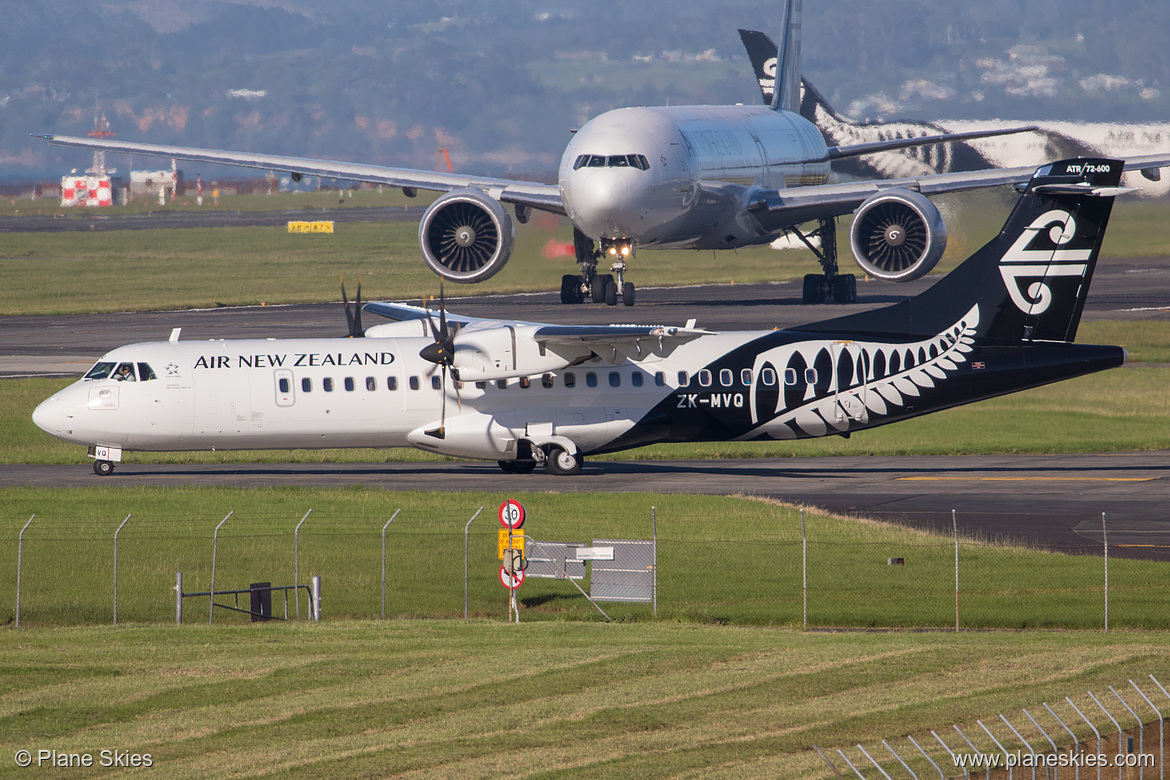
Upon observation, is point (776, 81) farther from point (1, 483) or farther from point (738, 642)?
point (738, 642)

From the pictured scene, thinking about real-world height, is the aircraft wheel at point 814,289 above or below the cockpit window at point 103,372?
above

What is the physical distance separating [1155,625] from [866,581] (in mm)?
4776

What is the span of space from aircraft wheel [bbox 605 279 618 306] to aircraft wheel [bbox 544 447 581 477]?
74.7 ft

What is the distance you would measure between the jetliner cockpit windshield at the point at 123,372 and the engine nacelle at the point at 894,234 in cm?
2632

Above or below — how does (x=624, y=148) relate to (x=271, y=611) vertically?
above

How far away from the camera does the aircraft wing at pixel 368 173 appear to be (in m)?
58.2

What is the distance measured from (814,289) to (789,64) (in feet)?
48.1

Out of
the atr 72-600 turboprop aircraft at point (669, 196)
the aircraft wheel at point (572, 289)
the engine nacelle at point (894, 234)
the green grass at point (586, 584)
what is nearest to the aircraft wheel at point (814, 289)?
the atr 72-600 turboprop aircraft at point (669, 196)

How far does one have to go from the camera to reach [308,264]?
10538 centimetres

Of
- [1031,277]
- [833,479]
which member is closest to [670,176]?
[1031,277]

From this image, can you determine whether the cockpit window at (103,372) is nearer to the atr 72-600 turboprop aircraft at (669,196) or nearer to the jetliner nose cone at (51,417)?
the jetliner nose cone at (51,417)

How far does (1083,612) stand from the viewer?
24.6 meters

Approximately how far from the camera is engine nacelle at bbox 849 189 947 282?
5334 cm

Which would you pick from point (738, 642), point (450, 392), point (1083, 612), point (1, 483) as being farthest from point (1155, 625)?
point (1, 483)
